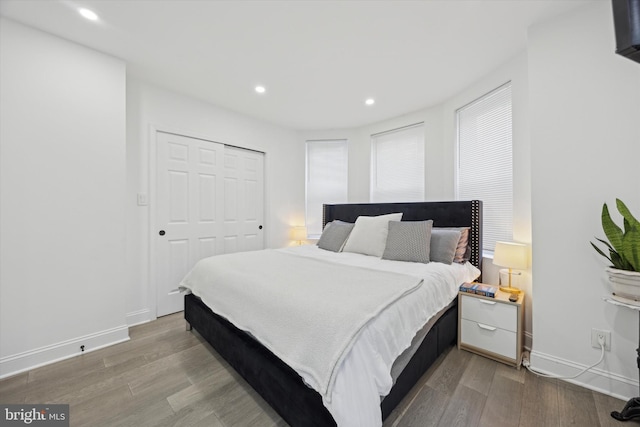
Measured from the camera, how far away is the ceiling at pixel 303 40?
1657 millimetres

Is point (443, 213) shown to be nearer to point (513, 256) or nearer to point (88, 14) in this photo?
point (513, 256)

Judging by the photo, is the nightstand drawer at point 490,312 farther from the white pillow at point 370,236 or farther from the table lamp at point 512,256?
the white pillow at point 370,236

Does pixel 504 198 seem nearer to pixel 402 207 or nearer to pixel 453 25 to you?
pixel 402 207

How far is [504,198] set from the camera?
2391mm

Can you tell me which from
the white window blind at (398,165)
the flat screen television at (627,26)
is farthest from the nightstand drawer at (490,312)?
the flat screen television at (627,26)

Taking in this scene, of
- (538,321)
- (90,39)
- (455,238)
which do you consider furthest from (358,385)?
(90,39)

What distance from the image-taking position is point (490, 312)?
1.90m

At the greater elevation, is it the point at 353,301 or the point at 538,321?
the point at 353,301

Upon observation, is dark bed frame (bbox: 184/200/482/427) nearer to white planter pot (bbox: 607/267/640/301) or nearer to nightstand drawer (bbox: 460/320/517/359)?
nightstand drawer (bbox: 460/320/517/359)

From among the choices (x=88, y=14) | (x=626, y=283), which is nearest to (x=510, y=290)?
(x=626, y=283)

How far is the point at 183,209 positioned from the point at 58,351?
1.60 m

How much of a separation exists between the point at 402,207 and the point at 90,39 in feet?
11.4

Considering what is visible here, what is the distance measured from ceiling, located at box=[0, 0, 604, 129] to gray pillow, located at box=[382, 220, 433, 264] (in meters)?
1.58

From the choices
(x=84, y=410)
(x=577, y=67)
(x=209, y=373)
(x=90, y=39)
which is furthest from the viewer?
(x=90, y=39)
